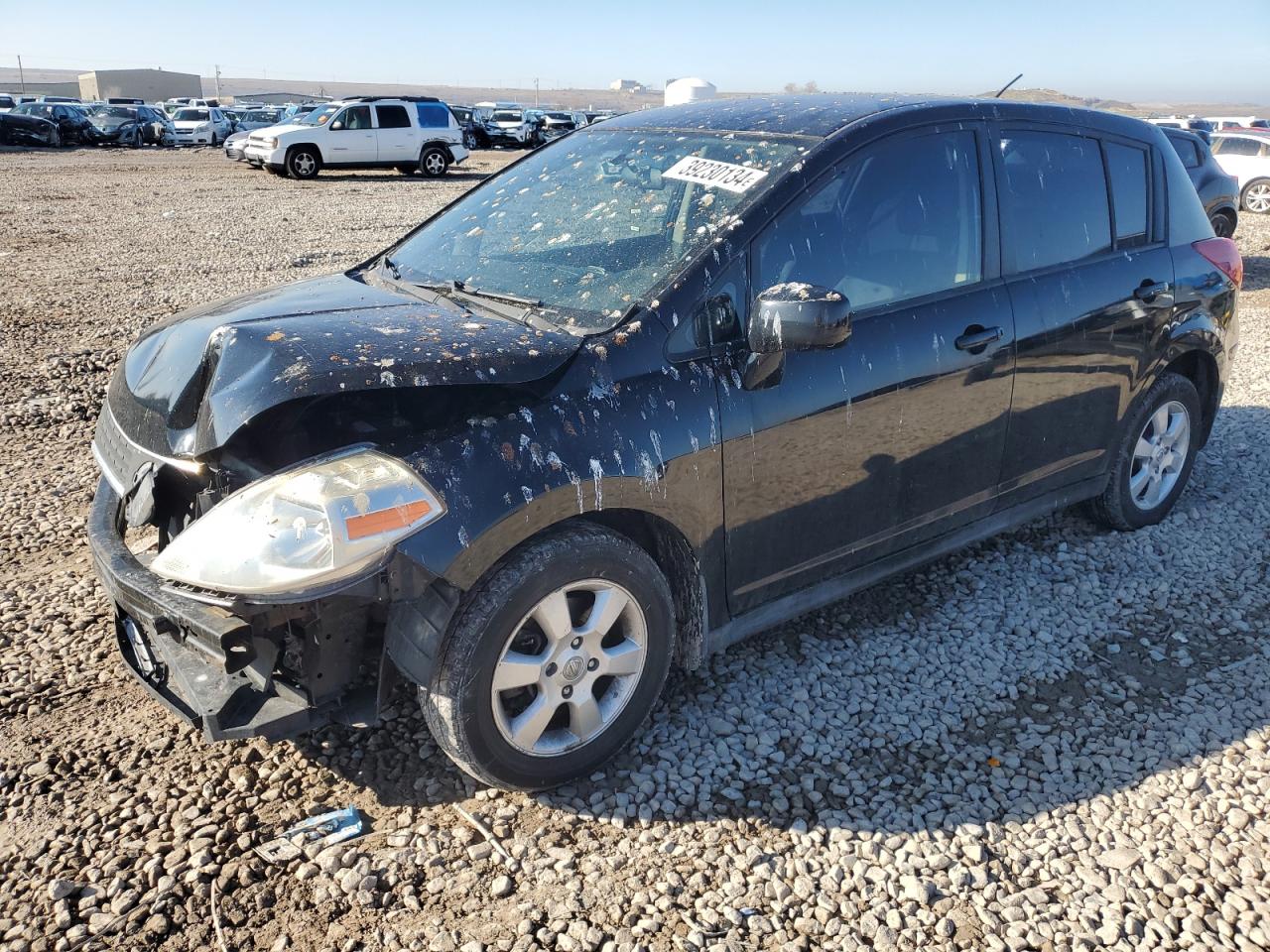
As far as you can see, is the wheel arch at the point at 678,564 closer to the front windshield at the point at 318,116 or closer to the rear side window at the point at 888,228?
the rear side window at the point at 888,228

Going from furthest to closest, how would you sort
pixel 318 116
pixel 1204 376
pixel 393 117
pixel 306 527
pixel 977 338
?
pixel 393 117
pixel 318 116
pixel 1204 376
pixel 977 338
pixel 306 527

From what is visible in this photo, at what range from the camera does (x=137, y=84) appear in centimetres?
8538

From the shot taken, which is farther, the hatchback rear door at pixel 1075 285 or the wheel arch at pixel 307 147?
the wheel arch at pixel 307 147

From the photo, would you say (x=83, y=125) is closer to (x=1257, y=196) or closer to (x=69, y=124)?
(x=69, y=124)

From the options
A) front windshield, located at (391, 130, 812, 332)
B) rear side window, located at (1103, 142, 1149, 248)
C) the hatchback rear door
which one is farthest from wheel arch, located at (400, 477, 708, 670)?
rear side window, located at (1103, 142, 1149, 248)

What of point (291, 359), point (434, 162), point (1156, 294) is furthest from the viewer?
point (434, 162)

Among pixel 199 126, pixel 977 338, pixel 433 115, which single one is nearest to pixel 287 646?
pixel 977 338

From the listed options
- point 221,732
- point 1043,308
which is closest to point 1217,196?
point 1043,308

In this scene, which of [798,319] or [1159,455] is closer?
[798,319]

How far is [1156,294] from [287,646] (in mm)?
3698

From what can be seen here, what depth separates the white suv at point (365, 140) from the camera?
23.4m

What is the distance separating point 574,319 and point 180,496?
3.91 ft

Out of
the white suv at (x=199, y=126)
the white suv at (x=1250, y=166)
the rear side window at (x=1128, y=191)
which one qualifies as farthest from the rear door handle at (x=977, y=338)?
the white suv at (x=199, y=126)

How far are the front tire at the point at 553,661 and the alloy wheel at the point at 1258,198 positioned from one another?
20495 millimetres
